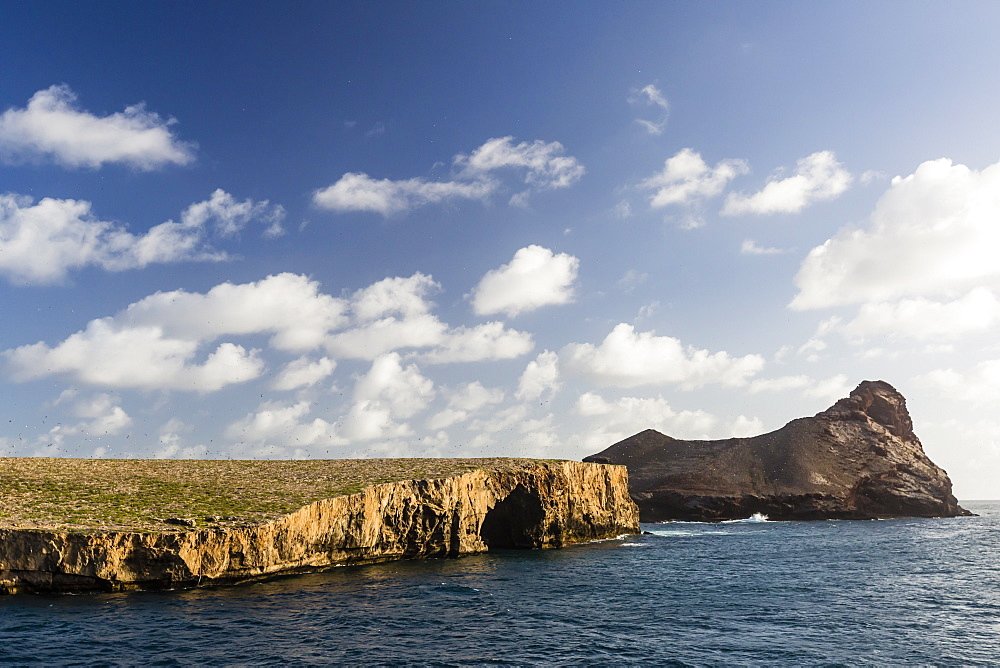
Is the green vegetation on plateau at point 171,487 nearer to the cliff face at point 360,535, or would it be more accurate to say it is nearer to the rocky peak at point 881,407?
the cliff face at point 360,535

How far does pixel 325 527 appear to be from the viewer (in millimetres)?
53812

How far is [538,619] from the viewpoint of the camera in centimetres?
3675

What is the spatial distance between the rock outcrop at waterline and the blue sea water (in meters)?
103

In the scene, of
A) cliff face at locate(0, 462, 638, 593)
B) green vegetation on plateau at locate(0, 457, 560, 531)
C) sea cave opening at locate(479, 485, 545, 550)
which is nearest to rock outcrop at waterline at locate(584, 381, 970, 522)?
cliff face at locate(0, 462, 638, 593)

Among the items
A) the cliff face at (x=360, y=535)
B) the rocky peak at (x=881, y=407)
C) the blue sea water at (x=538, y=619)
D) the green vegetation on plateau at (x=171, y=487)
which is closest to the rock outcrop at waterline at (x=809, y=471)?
the rocky peak at (x=881, y=407)

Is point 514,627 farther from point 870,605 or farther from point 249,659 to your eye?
point 870,605

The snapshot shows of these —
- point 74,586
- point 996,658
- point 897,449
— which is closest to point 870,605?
point 996,658

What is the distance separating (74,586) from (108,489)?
1397cm

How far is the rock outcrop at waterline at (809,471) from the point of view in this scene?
157375 millimetres

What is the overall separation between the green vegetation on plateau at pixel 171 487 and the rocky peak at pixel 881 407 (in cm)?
15063

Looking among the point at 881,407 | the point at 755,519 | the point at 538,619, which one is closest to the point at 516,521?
the point at 538,619

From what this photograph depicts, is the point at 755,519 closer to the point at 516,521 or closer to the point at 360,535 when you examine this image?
the point at 516,521

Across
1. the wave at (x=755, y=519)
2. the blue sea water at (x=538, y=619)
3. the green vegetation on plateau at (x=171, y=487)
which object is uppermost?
the green vegetation on plateau at (x=171, y=487)

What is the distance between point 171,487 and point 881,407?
651 ft
